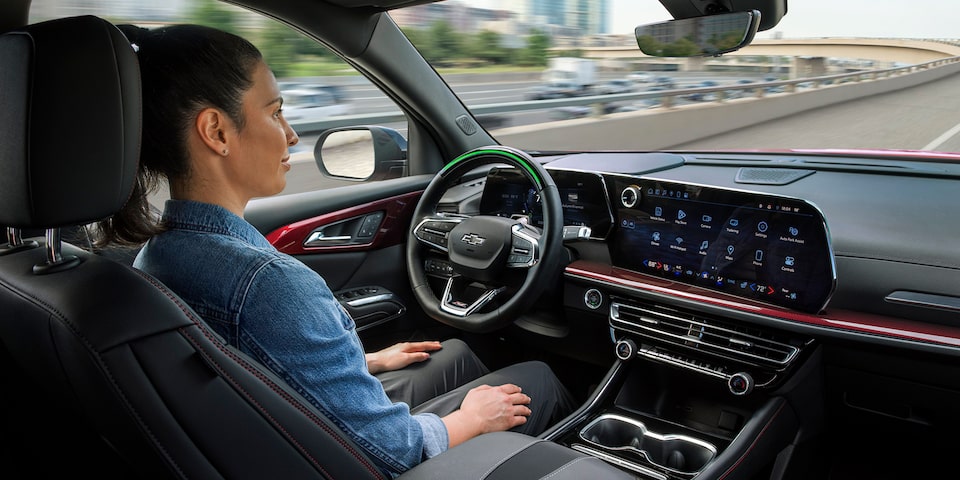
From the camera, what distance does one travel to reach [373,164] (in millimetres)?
3547

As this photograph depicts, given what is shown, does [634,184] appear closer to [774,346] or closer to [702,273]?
[702,273]

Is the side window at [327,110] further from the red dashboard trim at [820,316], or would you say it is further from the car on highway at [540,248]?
the red dashboard trim at [820,316]

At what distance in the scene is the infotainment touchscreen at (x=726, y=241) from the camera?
218cm

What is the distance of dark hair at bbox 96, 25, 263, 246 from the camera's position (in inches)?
52.2

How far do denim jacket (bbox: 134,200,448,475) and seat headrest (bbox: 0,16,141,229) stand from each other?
0.20 m

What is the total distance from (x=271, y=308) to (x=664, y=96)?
289 centimetres

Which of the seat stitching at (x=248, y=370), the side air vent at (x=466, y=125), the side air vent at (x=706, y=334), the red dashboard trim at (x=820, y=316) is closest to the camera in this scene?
the seat stitching at (x=248, y=370)

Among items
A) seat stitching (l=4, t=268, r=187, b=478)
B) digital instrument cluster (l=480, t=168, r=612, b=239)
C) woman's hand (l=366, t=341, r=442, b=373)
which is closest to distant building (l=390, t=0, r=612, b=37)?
digital instrument cluster (l=480, t=168, r=612, b=239)

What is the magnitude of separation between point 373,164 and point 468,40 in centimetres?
73

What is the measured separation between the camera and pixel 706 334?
2416mm

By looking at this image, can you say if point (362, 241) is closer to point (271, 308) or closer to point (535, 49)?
point (535, 49)

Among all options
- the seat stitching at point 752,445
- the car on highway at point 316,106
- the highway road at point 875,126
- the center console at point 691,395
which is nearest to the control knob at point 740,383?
the center console at point 691,395

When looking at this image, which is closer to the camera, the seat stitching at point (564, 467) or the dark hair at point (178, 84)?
the dark hair at point (178, 84)

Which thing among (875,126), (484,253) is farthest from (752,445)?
(875,126)
